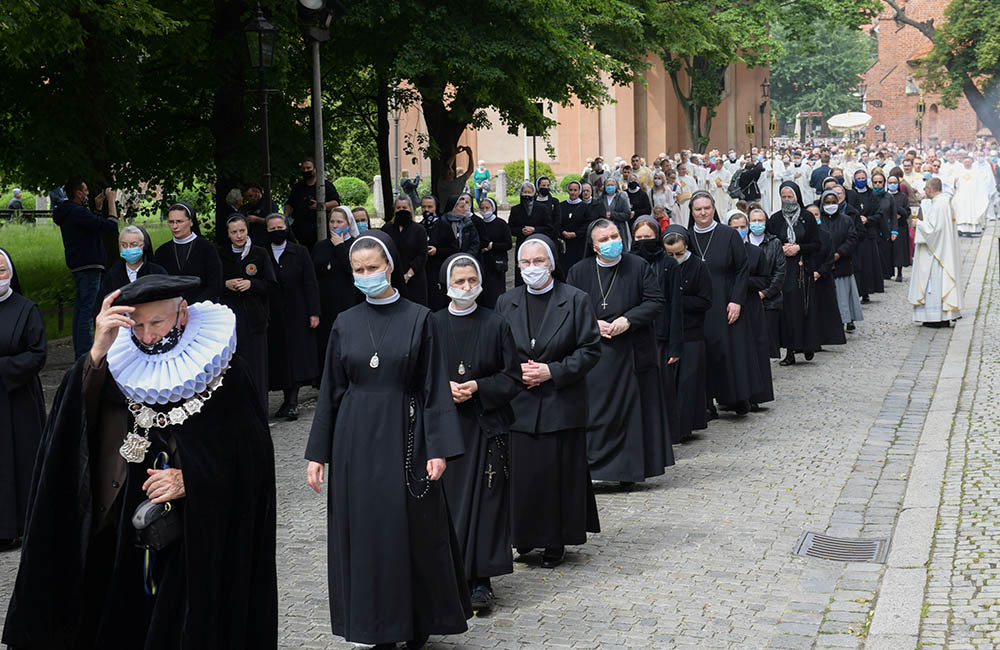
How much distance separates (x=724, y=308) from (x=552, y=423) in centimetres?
515

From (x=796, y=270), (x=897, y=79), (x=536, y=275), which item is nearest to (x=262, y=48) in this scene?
(x=796, y=270)

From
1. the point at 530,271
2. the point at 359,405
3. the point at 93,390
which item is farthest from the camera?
the point at 530,271

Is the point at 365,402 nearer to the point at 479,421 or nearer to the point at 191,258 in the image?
the point at 479,421

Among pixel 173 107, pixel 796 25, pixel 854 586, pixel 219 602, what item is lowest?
pixel 854 586

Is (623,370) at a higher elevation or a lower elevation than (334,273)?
lower

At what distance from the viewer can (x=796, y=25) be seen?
46.7m

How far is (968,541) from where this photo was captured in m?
8.36

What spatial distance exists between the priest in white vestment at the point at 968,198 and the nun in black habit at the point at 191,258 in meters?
28.5

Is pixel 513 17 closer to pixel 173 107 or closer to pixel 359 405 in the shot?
pixel 173 107

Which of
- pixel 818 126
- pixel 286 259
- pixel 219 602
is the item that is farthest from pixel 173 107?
pixel 818 126

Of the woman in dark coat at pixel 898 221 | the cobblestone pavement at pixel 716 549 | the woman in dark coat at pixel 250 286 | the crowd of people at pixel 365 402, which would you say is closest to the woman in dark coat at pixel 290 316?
the crowd of people at pixel 365 402

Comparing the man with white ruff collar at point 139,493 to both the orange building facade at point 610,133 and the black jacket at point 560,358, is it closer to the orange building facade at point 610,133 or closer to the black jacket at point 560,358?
the black jacket at point 560,358

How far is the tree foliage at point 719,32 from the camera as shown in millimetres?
31984

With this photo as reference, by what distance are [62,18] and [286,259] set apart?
11.7 ft
